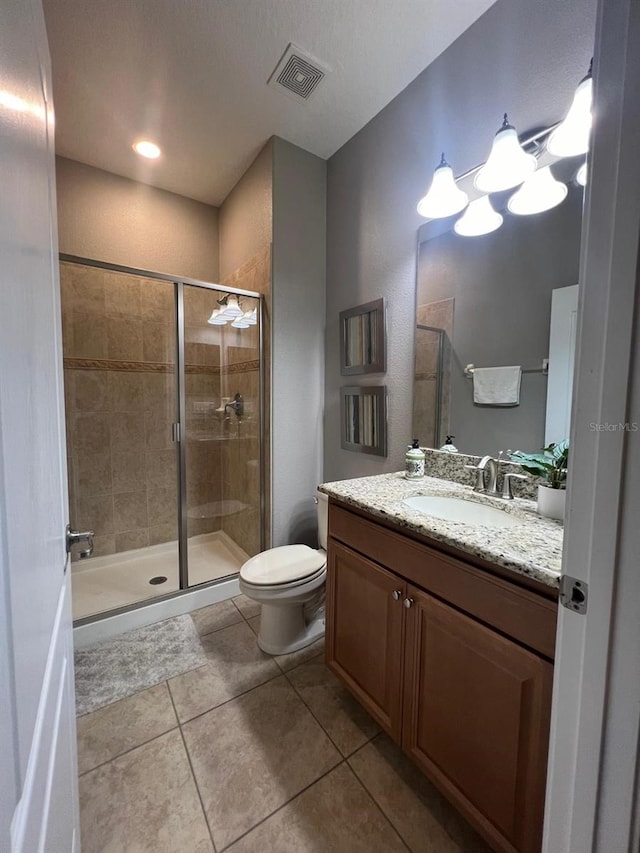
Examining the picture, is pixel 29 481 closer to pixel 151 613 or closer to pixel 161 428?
pixel 151 613

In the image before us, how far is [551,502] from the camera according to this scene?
106cm

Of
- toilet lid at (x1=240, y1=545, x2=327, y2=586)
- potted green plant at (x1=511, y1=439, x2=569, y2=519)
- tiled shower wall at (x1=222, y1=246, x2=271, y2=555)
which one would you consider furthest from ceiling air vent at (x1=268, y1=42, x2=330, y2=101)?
toilet lid at (x1=240, y1=545, x2=327, y2=586)

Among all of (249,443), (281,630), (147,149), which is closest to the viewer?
(281,630)

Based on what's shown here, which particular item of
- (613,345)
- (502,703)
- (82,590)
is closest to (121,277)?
(82,590)

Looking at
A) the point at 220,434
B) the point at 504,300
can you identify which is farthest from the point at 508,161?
the point at 220,434

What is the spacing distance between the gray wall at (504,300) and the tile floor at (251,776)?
120 cm

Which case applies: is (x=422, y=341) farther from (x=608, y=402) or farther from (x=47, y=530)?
(x=47, y=530)

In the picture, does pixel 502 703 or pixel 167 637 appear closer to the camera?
pixel 502 703

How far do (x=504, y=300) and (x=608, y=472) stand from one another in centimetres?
106

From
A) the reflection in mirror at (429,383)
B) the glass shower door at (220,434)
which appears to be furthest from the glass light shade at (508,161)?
the glass shower door at (220,434)

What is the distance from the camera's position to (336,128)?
1.89 metres

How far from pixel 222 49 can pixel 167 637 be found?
2.83 m

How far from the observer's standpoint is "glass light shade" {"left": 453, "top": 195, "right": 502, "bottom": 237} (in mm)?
1317

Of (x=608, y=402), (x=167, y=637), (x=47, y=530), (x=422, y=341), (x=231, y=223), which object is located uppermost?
(x=231, y=223)
